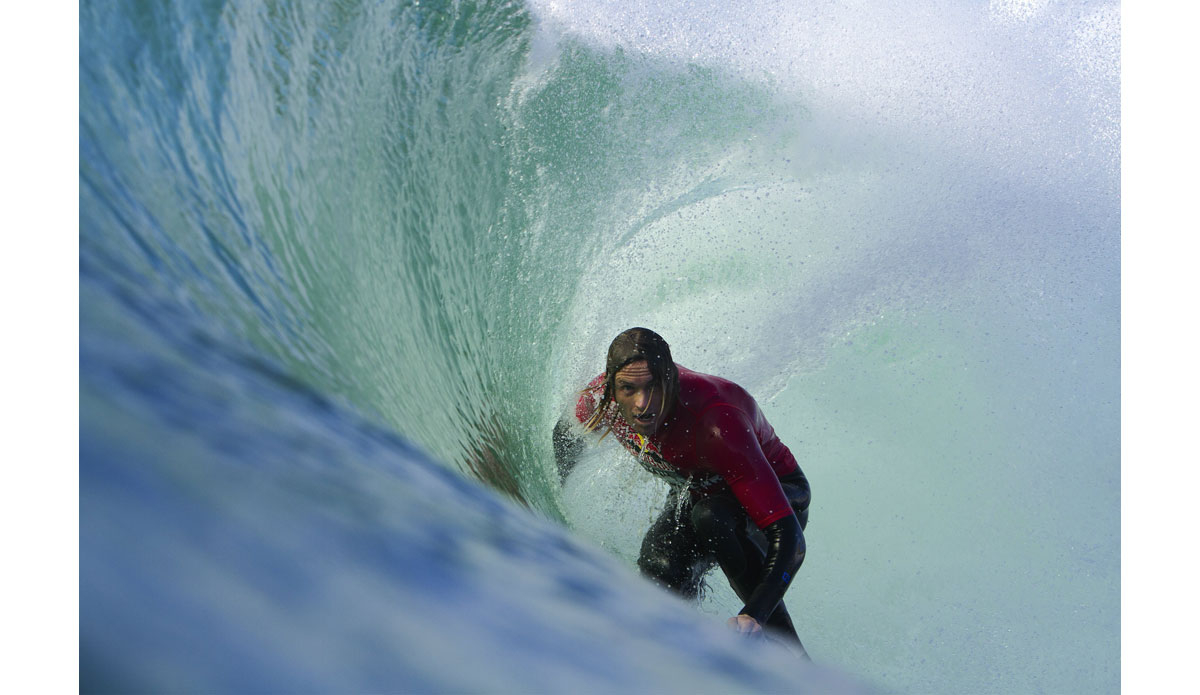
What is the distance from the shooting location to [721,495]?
5.75 ft

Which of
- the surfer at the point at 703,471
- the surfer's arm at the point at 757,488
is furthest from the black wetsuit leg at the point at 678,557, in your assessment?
the surfer's arm at the point at 757,488

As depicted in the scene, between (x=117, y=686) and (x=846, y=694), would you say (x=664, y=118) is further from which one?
(x=117, y=686)

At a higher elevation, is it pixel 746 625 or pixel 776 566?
A: pixel 776 566

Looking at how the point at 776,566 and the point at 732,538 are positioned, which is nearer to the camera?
the point at 776,566

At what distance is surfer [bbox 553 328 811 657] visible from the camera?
1.63 meters

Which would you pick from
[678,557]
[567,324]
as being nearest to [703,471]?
[678,557]

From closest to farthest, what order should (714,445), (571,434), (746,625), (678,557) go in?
(746,625), (714,445), (678,557), (571,434)

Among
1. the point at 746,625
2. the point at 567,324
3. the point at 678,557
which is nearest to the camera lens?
the point at 746,625

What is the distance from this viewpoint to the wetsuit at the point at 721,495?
165 centimetres

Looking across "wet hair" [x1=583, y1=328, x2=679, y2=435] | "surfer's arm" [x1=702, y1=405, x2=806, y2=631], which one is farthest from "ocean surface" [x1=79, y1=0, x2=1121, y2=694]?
"wet hair" [x1=583, y1=328, x2=679, y2=435]

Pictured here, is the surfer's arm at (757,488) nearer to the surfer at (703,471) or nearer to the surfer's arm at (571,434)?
the surfer at (703,471)

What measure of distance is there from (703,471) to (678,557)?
0.22 metres

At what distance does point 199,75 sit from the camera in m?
1.60

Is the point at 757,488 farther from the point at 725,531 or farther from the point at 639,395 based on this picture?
the point at 639,395
